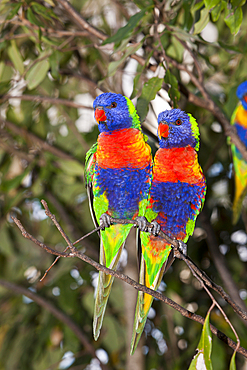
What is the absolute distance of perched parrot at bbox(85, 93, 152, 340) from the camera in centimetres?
62

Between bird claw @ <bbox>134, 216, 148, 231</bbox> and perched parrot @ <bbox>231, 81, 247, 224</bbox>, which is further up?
bird claw @ <bbox>134, 216, 148, 231</bbox>

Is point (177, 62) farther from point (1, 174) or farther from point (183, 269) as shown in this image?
point (1, 174)

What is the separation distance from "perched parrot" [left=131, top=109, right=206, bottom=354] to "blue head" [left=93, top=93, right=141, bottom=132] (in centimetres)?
8

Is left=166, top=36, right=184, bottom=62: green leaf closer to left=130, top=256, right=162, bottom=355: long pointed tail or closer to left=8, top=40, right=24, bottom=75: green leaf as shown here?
left=8, top=40, right=24, bottom=75: green leaf

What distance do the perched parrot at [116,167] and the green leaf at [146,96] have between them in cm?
4

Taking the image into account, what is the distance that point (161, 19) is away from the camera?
119 centimetres

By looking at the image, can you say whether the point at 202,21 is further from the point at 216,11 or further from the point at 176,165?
the point at 176,165

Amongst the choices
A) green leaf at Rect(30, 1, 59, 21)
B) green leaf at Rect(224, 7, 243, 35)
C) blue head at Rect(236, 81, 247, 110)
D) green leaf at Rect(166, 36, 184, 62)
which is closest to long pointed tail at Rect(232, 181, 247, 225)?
blue head at Rect(236, 81, 247, 110)

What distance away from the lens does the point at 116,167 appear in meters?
0.67

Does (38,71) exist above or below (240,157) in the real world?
above

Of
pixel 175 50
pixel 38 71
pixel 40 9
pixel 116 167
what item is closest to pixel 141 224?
pixel 116 167

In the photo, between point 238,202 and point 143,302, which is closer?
point 143,302

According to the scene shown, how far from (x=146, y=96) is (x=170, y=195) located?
217mm

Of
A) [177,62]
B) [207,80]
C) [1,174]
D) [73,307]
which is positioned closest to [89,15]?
[207,80]
